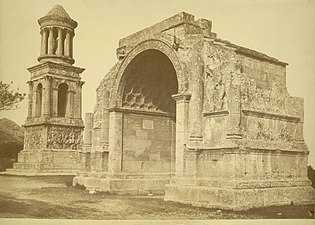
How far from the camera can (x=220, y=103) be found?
29.6 feet

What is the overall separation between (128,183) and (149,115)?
6.35 feet

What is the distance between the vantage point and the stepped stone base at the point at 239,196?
8.34 meters

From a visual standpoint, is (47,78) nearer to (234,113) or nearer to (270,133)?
(234,113)

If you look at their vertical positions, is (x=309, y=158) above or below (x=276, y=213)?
above

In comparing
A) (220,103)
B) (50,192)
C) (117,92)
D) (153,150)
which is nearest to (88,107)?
(117,92)

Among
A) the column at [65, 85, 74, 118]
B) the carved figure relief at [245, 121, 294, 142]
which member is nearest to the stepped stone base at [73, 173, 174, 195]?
the column at [65, 85, 74, 118]

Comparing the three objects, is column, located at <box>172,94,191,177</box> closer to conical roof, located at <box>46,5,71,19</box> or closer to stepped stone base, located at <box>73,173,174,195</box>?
stepped stone base, located at <box>73,173,174,195</box>

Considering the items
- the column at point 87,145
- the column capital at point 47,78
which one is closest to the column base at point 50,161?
the column at point 87,145

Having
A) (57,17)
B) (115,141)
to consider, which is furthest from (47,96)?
(57,17)

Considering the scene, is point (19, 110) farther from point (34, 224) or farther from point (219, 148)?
point (219, 148)

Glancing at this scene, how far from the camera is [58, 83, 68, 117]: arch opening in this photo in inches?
580

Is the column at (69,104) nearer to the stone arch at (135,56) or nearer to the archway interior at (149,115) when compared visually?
the stone arch at (135,56)

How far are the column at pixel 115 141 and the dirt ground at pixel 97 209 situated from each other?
1.63m

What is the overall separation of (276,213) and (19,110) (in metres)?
5.55
